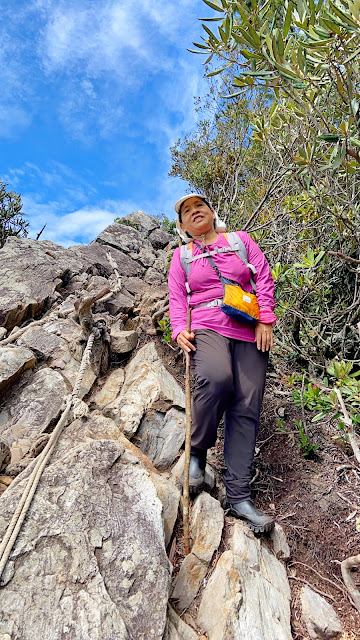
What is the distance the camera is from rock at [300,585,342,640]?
9.59 ft

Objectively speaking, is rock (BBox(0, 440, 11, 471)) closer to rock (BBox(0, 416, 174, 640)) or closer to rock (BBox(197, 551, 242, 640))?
rock (BBox(0, 416, 174, 640))

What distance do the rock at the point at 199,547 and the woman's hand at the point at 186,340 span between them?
57.0 inches

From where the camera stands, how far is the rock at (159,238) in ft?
50.9

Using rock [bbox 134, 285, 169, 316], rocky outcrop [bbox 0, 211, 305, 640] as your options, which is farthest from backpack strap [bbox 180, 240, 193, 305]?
rock [bbox 134, 285, 169, 316]

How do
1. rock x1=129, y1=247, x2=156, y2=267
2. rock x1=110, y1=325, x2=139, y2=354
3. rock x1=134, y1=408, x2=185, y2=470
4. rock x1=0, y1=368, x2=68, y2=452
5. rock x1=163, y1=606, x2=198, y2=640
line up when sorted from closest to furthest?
1. rock x1=163, y1=606, x2=198, y2=640
2. rock x1=0, y1=368, x2=68, y2=452
3. rock x1=134, y1=408, x2=185, y2=470
4. rock x1=110, y1=325, x2=139, y2=354
5. rock x1=129, y1=247, x2=156, y2=267

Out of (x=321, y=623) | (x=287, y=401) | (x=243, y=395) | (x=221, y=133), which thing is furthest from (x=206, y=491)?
(x=221, y=133)

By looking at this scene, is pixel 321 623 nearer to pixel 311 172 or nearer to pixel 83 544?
pixel 83 544

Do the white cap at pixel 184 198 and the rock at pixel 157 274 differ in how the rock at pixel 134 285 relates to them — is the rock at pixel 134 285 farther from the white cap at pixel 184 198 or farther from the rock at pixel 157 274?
the white cap at pixel 184 198

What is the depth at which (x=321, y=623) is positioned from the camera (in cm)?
296

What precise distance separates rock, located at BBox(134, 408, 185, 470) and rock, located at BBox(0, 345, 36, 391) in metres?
1.79

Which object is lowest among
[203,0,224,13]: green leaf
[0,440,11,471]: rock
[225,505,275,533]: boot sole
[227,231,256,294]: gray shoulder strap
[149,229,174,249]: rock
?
[0,440,11,471]: rock

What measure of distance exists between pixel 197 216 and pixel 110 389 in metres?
2.77

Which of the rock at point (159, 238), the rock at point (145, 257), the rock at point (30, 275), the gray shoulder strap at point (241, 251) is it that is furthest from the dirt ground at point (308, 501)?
the rock at point (159, 238)

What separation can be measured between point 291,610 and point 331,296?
14.9 feet
